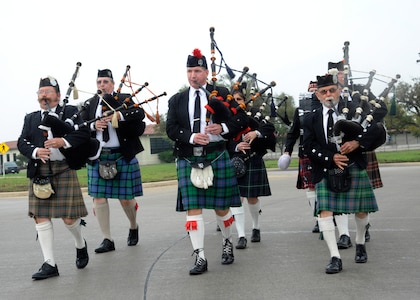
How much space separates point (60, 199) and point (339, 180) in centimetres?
239

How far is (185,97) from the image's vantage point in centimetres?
519

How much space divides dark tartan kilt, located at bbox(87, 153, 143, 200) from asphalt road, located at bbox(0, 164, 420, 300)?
0.60m

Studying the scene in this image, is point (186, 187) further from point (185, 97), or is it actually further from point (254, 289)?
point (254, 289)

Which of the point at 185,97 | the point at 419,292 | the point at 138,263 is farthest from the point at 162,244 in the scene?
the point at 419,292

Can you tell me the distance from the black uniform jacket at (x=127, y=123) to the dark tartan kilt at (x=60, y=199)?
3.48 feet

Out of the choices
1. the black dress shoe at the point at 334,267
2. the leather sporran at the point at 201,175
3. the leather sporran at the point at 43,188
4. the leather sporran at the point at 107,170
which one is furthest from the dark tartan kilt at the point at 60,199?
the black dress shoe at the point at 334,267

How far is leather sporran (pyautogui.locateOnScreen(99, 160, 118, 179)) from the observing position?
608 centimetres

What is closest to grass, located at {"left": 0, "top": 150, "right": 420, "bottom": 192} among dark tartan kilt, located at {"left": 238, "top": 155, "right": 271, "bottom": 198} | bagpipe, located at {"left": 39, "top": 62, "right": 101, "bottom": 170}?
dark tartan kilt, located at {"left": 238, "top": 155, "right": 271, "bottom": 198}

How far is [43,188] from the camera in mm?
4961

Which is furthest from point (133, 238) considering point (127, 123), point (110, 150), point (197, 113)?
point (197, 113)

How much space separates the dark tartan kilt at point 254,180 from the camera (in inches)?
254

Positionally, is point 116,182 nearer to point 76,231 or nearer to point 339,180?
point 76,231

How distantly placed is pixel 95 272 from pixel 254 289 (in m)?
1.59

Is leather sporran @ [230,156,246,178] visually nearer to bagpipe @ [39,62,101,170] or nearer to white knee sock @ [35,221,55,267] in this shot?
bagpipe @ [39,62,101,170]
